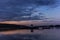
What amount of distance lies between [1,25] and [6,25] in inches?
54.4

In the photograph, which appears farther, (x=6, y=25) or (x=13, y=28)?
(x=13, y=28)

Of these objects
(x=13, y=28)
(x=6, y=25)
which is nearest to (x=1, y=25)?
(x=6, y=25)

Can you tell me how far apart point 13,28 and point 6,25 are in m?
6.23

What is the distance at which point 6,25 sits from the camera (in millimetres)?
39562

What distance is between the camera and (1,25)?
38.5m

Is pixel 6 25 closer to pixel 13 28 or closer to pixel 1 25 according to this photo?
pixel 1 25

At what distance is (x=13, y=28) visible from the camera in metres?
45.7

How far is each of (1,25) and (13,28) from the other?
7.44 m

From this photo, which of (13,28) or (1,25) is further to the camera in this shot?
(13,28)
